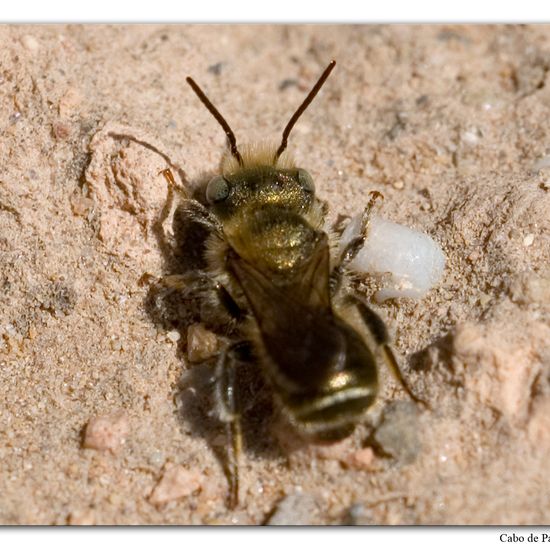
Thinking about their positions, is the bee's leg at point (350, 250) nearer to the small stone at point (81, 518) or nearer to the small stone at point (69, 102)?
the small stone at point (81, 518)

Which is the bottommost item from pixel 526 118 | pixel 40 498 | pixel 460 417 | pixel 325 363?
pixel 40 498

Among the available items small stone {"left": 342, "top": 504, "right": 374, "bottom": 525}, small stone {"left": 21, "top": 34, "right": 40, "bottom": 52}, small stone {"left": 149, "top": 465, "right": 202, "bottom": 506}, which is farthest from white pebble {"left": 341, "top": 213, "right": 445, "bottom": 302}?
small stone {"left": 21, "top": 34, "right": 40, "bottom": 52}

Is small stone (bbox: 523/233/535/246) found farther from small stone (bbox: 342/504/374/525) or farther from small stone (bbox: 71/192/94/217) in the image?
small stone (bbox: 71/192/94/217)

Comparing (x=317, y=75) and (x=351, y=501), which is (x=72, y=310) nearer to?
(x=351, y=501)

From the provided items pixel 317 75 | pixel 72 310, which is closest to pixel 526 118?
pixel 317 75

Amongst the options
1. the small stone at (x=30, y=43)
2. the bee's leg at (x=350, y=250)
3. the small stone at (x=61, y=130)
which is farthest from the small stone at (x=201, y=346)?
the small stone at (x=30, y=43)

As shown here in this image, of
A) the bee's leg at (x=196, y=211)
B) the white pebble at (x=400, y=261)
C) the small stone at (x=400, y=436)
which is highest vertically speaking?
the bee's leg at (x=196, y=211)
